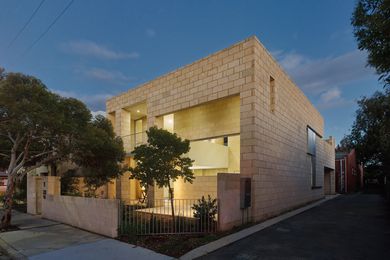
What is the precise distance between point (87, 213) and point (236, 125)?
25.4 feet

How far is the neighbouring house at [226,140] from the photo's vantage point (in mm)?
9523

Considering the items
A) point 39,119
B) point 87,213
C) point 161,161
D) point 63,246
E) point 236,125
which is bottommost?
point 63,246

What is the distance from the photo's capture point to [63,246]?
7.47 meters

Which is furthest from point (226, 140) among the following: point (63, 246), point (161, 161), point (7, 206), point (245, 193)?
point (7, 206)

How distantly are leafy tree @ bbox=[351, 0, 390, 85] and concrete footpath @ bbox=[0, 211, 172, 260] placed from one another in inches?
247

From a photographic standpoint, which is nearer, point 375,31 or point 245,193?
point 375,31

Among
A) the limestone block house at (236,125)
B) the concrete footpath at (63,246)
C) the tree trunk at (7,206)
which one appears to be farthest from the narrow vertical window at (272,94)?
the tree trunk at (7,206)

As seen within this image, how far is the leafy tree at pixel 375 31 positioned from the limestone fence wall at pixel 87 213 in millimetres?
7437

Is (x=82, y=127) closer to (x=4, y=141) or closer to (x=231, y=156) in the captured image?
(x=4, y=141)

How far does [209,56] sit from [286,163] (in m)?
6.20

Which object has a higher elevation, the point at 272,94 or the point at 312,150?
the point at 272,94

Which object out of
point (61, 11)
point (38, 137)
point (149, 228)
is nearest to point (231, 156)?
point (149, 228)

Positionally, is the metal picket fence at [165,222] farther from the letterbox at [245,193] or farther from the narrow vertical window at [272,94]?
the narrow vertical window at [272,94]

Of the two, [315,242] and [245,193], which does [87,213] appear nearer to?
[245,193]
